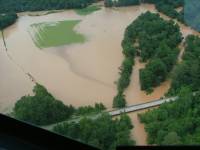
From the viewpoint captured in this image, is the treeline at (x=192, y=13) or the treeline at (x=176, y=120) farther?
the treeline at (x=192, y=13)

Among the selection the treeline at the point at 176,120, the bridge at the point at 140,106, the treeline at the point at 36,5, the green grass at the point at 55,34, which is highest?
the treeline at the point at 36,5

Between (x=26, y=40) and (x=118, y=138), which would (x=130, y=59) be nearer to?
(x=26, y=40)

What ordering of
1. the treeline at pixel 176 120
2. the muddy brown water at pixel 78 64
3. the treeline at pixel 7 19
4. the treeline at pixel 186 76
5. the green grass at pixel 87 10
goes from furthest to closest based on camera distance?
1. the green grass at pixel 87 10
2. the treeline at pixel 7 19
3. the muddy brown water at pixel 78 64
4. the treeline at pixel 186 76
5. the treeline at pixel 176 120

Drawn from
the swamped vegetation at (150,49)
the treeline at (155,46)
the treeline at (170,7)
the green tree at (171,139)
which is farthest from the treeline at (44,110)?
the treeline at (170,7)

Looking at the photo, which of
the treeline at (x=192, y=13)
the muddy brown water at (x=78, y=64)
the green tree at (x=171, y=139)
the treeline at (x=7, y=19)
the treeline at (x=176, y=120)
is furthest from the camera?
the treeline at (x=7, y=19)

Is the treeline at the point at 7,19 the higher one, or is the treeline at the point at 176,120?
the treeline at the point at 7,19

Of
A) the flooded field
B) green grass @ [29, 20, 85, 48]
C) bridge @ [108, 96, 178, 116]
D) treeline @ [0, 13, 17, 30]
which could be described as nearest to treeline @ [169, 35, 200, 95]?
bridge @ [108, 96, 178, 116]

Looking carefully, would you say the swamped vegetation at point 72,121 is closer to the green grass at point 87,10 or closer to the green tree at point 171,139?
the green tree at point 171,139
